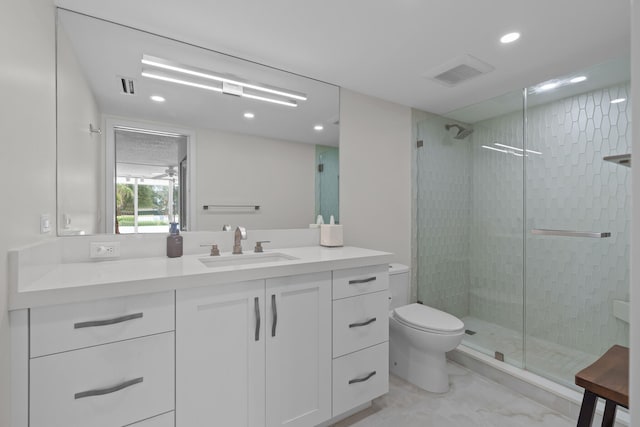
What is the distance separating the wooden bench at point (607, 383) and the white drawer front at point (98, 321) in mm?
1446

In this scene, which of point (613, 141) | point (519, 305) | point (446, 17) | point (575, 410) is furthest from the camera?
point (519, 305)

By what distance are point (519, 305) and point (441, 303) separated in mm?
641

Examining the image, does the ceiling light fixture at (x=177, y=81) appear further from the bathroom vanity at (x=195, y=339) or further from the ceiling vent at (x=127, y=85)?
the bathroom vanity at (x=195, y=339)

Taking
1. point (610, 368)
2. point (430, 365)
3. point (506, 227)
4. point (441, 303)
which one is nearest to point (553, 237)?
point (506, 227)

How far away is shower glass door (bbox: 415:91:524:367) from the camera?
2566 millimetres

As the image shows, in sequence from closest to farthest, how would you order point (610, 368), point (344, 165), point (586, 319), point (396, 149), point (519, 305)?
point (610, 368)
point (586, 319)
point (344, 165)
point (519, 305)
point (396, 149)

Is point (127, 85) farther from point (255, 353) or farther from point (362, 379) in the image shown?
point (362, 379)

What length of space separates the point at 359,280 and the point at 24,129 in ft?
5.20

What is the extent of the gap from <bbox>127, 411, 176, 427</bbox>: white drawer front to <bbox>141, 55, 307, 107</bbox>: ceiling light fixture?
1764 millimetres

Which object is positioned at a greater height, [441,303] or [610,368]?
[610,368]

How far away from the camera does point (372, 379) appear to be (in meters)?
1.72

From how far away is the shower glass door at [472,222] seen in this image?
257 cm

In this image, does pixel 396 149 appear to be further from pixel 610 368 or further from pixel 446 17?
pixel 610 368

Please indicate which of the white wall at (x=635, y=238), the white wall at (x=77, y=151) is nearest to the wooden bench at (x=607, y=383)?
the white wall at (x=635, y=238)
